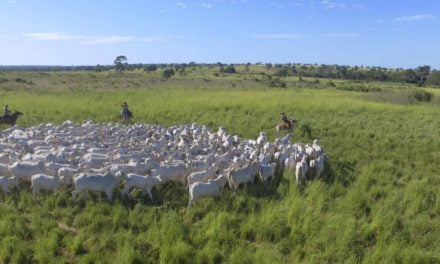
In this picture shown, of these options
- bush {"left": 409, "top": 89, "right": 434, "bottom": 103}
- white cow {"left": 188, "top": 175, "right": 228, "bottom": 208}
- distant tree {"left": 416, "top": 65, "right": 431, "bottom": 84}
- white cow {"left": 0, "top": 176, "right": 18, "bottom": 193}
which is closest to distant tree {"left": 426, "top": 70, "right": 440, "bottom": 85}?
distant tree {"left": 416, "top": 65, "right": 431, "bottom": 84}

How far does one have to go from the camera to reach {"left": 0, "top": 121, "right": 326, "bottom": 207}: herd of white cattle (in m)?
10.0

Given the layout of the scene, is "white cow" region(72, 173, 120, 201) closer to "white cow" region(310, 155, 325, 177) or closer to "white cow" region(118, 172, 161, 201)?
"white cow" region(118, 172, 161, 201)

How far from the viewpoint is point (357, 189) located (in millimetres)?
10578

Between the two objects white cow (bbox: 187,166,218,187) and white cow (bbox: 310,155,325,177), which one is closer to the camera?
white cow (bbox: 187,166,218,187)

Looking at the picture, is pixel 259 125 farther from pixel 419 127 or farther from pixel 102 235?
pixel 102 235

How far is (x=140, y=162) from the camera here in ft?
37.6

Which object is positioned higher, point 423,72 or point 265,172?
point 423,72

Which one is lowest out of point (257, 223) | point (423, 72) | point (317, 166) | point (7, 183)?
point (257, 223)

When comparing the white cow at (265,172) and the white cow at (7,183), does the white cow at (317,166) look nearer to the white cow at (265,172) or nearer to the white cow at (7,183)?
the white cow at (265,172)

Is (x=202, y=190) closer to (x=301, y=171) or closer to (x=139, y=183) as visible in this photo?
(x=139, y=183)

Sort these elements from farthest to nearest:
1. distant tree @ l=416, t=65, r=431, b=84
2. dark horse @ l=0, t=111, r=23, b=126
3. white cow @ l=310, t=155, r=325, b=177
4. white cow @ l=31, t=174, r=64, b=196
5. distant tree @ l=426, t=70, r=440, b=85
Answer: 1. distant tree @ l=416, t=65, r=431, b=84
2. distant tree @ l=426, t=70, r=440, b=85
3. dark horse @ l=0, t=111, r=23, b=126
4. white cow @ l=310, t=155, r=325, b=177
5. white cow @ l=31, t=174, r=64, b=196

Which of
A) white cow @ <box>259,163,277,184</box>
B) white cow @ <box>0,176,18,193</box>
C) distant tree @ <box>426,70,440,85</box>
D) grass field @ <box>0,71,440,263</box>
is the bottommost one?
grass field @ <box>0,71,440,263</box>

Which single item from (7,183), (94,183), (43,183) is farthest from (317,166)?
(7,183)

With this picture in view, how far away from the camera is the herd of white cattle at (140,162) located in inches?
396
